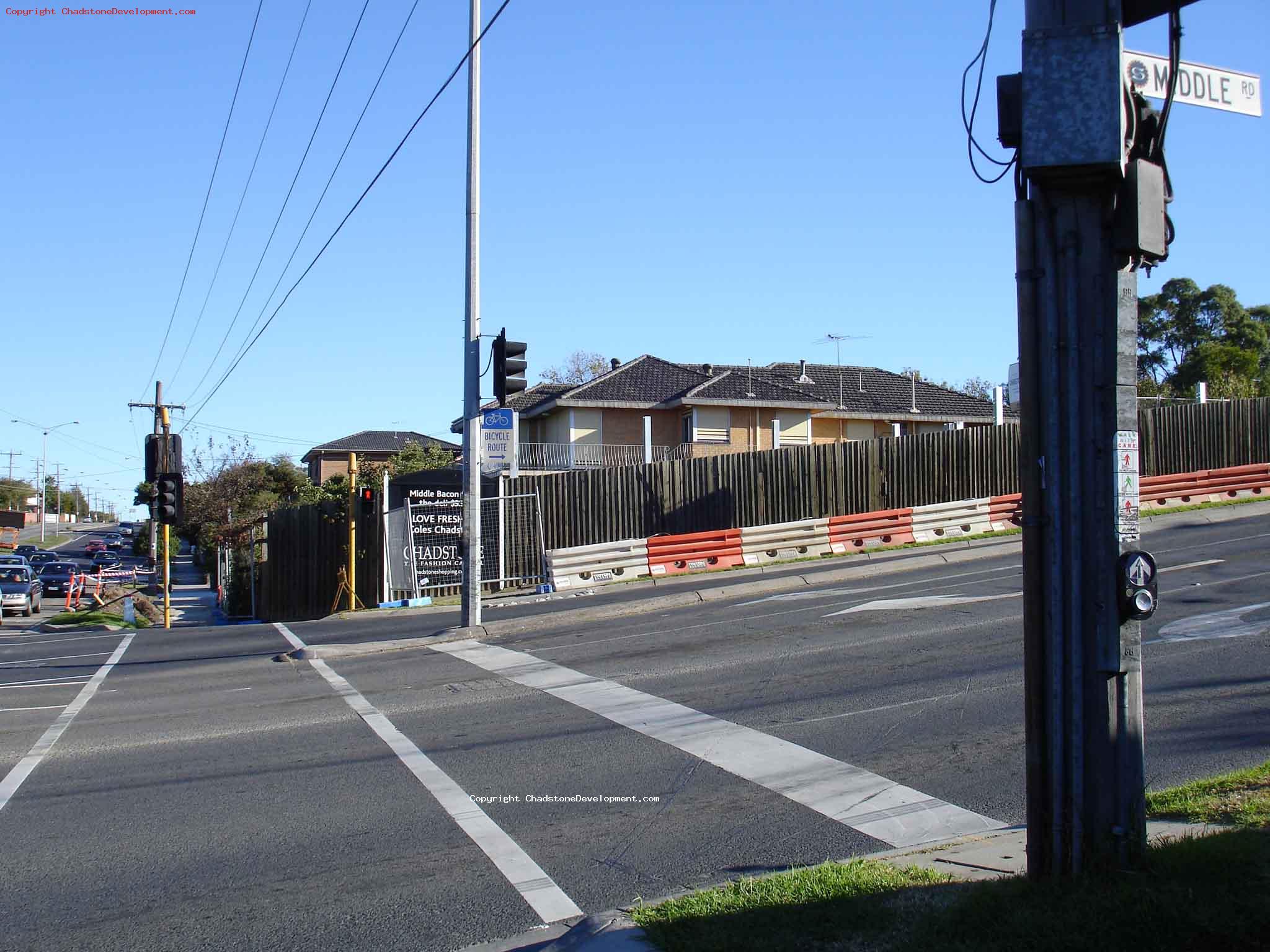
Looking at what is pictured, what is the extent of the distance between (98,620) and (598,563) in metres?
13.3

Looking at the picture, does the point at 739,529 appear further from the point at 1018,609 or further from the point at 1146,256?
the point at 1146,256

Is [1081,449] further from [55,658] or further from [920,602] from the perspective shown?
[55,658]

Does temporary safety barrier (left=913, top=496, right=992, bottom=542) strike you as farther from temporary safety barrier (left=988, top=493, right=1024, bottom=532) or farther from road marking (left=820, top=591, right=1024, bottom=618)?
road marking (left=820, top=591, right=1024, bottom=618)

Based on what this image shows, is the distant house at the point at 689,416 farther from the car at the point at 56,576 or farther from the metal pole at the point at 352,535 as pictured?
the car at the point at 56,576

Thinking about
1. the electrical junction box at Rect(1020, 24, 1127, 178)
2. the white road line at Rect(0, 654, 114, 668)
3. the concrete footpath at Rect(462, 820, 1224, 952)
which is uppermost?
the electrical junction box at Rect(1020, 24, 1127, 178)

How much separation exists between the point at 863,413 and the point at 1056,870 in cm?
4454

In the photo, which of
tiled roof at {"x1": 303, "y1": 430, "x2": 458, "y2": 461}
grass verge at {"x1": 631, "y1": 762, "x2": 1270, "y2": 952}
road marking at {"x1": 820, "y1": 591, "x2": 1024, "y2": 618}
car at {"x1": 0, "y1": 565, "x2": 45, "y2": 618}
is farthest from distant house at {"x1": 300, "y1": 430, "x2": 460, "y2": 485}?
grass verge at {"x1": 631, "y1": 762, "x2": 1270, "y2": 952}

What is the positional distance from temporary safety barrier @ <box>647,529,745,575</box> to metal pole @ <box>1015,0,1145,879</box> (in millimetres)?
19412

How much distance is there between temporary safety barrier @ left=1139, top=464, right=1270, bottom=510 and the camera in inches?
1113

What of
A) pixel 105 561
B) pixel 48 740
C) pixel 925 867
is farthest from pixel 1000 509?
pixel 105 561

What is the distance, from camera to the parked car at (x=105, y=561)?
186ft

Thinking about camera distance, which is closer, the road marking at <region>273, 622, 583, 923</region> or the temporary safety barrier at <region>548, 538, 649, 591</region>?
the road marking at <region>273, 622, 583, 923</region>

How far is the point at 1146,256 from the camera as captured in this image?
5.04m

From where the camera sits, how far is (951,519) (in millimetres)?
26828
